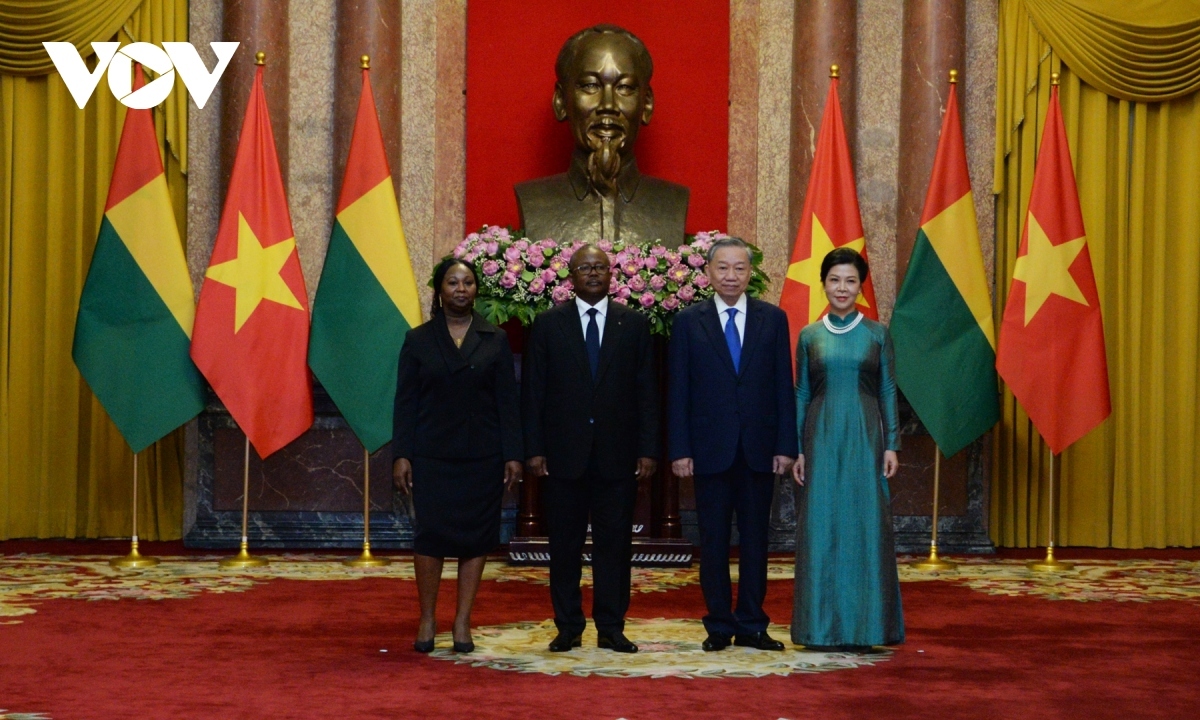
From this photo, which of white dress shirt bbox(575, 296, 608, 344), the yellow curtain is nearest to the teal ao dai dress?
white dress shirt bbox(575, 296, 608, 344)

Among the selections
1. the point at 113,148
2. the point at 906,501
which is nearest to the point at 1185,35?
the point at 906,501

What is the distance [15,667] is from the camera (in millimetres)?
4785

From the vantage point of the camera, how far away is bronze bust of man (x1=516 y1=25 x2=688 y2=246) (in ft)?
27.9

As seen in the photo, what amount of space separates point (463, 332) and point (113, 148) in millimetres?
4693

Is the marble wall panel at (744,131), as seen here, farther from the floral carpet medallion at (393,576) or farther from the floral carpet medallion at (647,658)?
the floral carpet medallion at (647,658)

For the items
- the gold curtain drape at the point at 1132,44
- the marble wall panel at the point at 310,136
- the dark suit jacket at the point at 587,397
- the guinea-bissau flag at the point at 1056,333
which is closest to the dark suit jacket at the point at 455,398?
the dark suit jacket at the point at 587,397

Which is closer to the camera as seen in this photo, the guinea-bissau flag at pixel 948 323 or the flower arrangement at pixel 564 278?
the flower arrangement at pixel 564 278

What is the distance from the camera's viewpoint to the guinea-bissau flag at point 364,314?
8.03 m

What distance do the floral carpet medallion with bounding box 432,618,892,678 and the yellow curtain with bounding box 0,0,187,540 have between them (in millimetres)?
4220

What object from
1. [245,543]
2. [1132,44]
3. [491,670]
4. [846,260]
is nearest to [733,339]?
[846,260]

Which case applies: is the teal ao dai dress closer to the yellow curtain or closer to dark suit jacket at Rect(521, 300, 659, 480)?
dark suit jacket at Rect(521, 300, 659, 480)

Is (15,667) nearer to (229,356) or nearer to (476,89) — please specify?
(229,356)

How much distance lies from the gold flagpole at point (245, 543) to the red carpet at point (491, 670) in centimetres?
127

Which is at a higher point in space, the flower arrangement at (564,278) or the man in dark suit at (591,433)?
the flower arrangement at (564,278)
